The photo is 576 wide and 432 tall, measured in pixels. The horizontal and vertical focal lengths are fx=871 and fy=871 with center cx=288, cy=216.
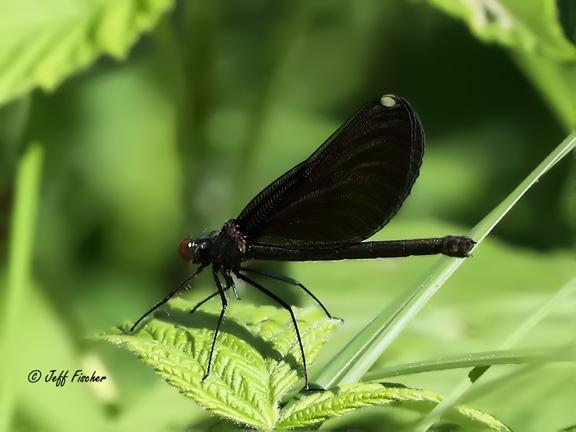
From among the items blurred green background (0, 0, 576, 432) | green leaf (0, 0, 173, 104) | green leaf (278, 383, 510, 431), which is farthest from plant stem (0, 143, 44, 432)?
green leaf (278, 383, 510, 431)

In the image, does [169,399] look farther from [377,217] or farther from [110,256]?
[110,256]

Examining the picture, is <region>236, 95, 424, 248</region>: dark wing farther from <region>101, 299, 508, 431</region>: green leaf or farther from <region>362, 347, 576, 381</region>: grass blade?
<region>362, 347, 576, 381</region>: grass blade

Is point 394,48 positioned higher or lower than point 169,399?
higher

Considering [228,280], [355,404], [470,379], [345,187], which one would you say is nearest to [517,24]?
[345,187]

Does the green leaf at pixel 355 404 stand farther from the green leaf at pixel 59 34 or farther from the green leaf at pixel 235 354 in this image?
the green leaf at pixel 59 34

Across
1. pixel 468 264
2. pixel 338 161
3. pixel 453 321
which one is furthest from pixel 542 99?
pixel 338 161
